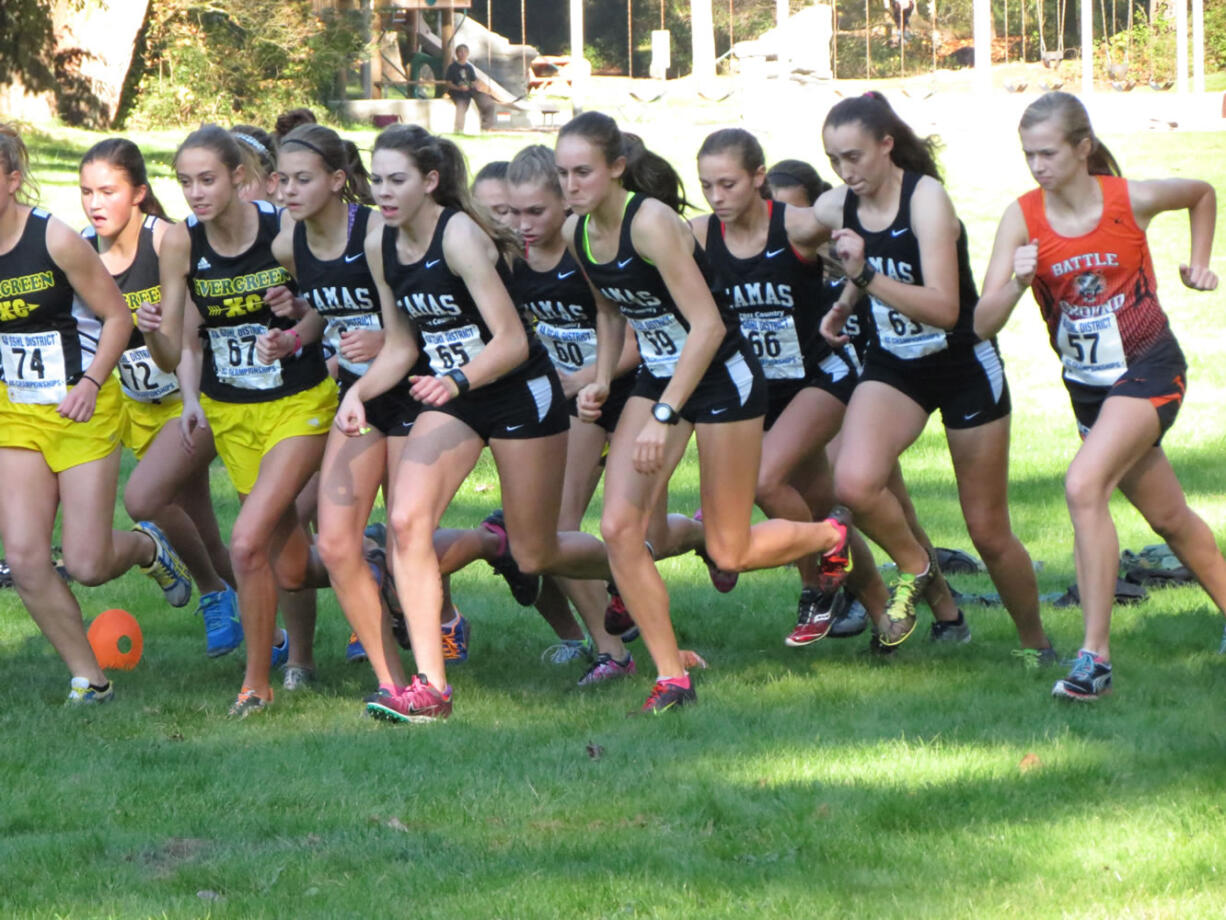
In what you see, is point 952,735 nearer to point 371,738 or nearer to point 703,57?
point 371,738

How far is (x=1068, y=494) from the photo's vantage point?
5.87 meters

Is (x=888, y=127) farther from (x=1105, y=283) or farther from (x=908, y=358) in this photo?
(x=1105, y=283)

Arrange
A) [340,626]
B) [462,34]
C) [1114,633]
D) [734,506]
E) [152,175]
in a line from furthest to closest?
[462,34], [152,175], [340,626], [1114,633], [734,506]

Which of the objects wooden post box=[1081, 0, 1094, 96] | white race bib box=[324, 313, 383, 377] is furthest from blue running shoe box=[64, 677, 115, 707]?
wooden post box=[1081, 0, 1094, 96]

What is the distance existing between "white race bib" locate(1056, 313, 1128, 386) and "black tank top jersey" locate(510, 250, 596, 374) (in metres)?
1.73

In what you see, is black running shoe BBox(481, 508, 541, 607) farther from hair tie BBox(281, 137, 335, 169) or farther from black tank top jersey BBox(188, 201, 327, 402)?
hair tie BBox(281, 137, 335, 169)

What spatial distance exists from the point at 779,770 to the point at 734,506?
1113 mm

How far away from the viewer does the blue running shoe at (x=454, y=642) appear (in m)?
7.17

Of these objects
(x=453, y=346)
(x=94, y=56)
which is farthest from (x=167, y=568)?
(x=94, y=56)

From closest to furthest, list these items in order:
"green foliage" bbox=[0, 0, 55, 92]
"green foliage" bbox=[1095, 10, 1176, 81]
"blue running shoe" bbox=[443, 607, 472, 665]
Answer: "blue running shoe" bbox=[443, 607, 472, 665] → "green foliage" bbox=[0, 0, 55, 92] → "green foliage" bbox=[1095, 10, 1176, 81]

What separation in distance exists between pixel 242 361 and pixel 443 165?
1110 millimetres

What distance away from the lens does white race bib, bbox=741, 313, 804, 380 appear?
22.2 ft

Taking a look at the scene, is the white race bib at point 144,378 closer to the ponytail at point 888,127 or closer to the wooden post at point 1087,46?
the ponytail at point 888,127

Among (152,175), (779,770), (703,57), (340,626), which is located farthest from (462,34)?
(779,770)
